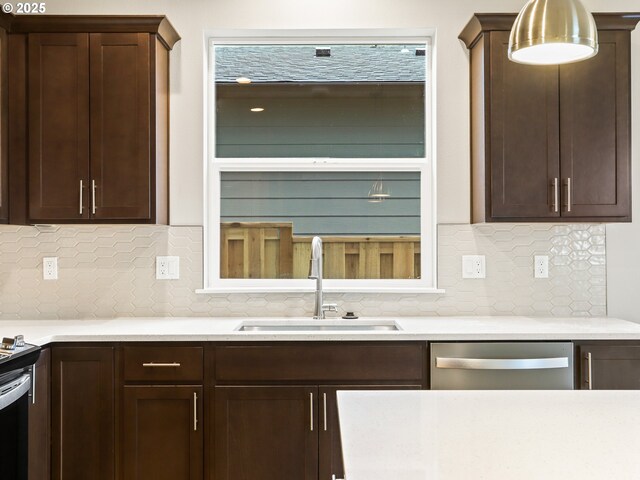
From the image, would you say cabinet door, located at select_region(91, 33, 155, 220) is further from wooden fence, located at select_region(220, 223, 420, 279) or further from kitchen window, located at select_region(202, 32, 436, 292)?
wooden fence, located at select_region(220, 223, 420, 279)

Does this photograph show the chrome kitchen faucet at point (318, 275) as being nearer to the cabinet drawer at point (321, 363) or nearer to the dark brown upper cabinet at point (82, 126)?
the cabinet drawer at point (321, 363)

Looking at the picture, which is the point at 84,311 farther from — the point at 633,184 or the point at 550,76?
the point at 633,184

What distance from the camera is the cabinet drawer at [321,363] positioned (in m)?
2.36

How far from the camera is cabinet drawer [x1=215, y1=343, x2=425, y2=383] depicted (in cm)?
236

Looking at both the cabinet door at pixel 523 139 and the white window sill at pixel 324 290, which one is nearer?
the cabinet door at pixel 523 139

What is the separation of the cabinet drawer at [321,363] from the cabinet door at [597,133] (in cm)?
112

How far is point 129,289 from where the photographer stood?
116 inches

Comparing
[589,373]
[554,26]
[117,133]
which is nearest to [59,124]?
[117,133]

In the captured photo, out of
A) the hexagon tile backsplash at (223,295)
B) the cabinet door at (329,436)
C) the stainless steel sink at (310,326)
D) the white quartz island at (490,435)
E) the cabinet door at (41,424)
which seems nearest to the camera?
the white quartz island at (490,435)

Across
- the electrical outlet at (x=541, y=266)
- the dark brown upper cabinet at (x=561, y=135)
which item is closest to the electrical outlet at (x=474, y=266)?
the electrical outlet at (x=541, y=266)

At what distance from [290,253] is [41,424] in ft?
4.94

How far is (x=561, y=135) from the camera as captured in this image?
264 centimetres

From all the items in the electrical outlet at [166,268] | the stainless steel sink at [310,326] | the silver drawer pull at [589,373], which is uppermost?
the electrical outlet at [166,268]

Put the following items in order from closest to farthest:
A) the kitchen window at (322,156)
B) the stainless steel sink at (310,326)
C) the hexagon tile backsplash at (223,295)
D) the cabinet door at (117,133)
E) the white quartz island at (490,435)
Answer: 1. the white quartz island at (490,435)
2. the cabinet door at (117,133)
3. the stainless steel sink at (310,326)
4. the hexagon tile backsplash at (223,295)
5. the kitchen window at (322,156)
